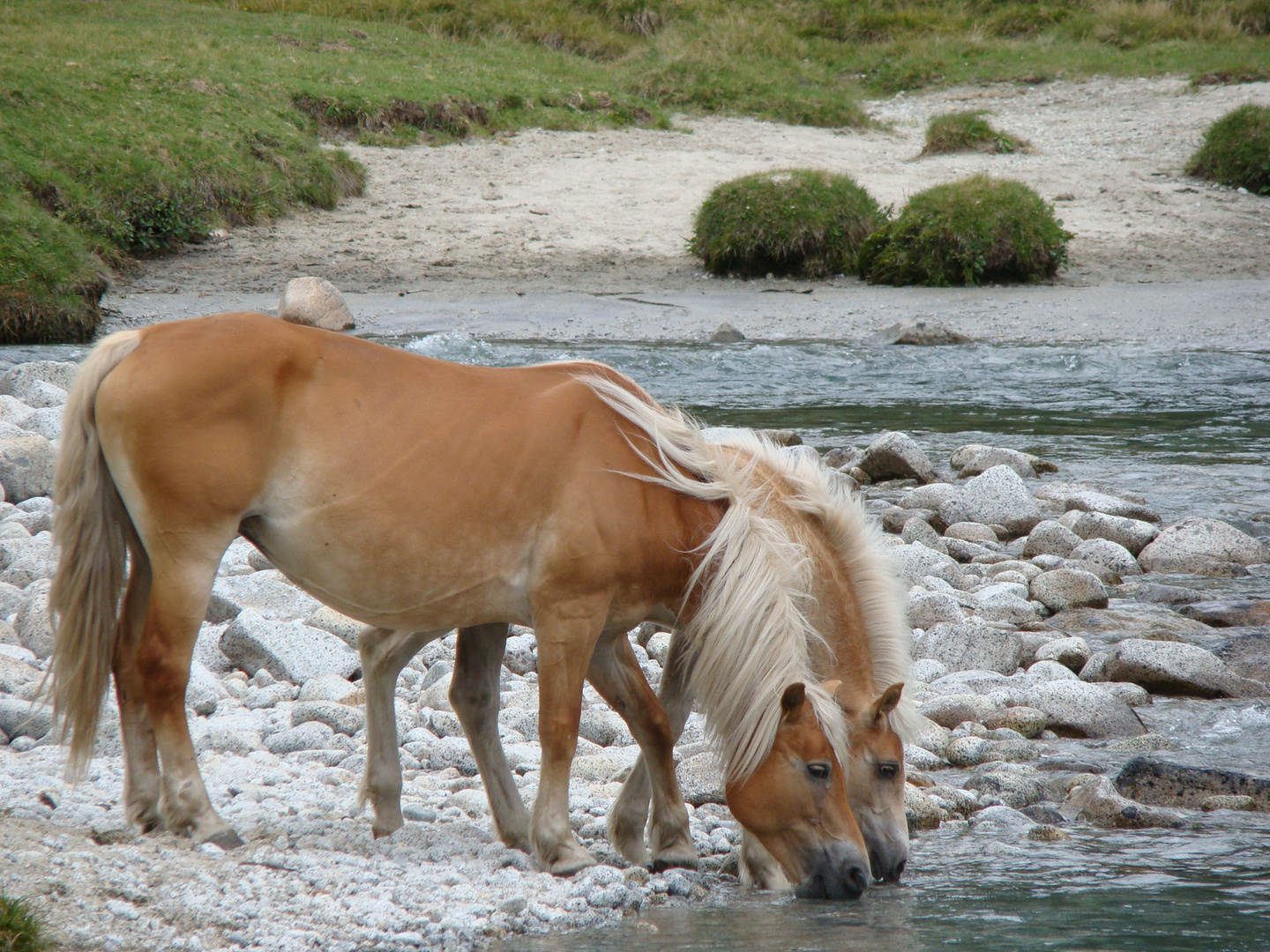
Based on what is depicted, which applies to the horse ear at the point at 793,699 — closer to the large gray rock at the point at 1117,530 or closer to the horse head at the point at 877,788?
the horse head at the point at 877,788

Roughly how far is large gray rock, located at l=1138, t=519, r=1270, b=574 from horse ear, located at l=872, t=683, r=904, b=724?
13.9 ft

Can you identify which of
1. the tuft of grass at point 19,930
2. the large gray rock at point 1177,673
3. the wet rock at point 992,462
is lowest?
the wet rock at point 992,462

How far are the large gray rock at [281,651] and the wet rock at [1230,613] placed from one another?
393 cm

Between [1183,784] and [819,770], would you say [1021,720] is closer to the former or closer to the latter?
[1183,784]

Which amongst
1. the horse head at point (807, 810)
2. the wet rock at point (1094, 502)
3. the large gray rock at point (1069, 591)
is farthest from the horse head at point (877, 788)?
the wet rock at point (1094, 502)

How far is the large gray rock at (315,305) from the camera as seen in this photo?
12.8 meters

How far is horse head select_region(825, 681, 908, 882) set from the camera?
3.38m

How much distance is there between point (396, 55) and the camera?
21703 millimetres

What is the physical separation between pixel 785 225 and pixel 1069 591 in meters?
9.85

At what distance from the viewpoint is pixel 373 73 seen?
65.5ft

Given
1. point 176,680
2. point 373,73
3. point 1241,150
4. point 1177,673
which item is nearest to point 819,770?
point 176,680

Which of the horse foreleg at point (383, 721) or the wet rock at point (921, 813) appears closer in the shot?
the horse foreleg at point (383, 721)

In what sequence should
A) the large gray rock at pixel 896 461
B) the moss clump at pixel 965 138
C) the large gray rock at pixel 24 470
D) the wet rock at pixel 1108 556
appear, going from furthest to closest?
the moss clump at pixel 965 138
the large gray rock at pixel 896 461
the wet rock at pixel 1108 556
the large gray rock at pixel 24 470

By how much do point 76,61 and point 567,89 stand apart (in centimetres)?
734
